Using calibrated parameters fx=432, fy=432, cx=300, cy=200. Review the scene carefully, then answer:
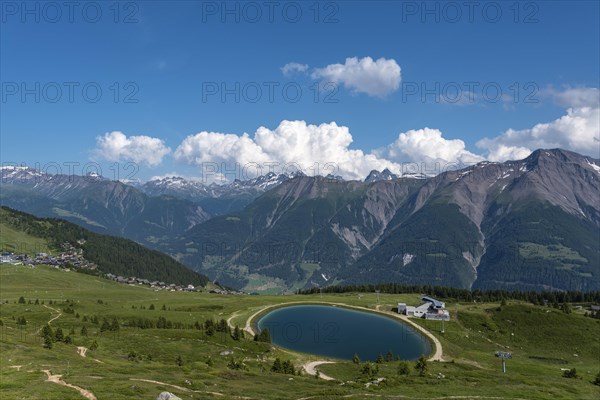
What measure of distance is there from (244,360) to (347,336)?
66406 mm

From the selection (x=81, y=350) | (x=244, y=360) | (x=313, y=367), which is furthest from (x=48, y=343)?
(x=313, y=367)

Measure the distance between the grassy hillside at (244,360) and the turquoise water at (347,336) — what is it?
11475mm

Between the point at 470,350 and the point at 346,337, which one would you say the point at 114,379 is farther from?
the point at 470,350

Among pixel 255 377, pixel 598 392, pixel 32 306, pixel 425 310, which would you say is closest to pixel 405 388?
pixel 255 377

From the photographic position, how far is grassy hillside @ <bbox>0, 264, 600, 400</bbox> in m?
70.8

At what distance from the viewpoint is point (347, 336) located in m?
170

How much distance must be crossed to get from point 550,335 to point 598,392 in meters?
84.6

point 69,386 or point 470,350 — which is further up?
point 69,386

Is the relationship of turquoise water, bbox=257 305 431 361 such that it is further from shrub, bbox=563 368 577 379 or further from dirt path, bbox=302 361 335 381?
shrub, bbox=563 368 577 379

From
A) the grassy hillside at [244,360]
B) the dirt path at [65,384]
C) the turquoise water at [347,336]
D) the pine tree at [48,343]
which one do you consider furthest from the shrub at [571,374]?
the pine tree at [48,343]

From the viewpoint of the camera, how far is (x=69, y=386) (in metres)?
62.6

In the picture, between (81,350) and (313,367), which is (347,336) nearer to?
(313,367)

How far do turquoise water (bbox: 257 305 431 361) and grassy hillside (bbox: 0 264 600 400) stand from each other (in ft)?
37.6

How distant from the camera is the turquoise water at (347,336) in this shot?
499ft
